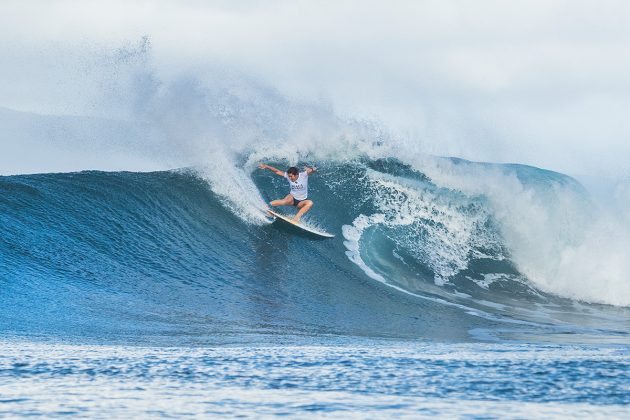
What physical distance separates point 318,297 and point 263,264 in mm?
1577

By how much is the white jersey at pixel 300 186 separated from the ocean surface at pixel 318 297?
27.4 inches

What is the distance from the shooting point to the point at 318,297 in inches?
467

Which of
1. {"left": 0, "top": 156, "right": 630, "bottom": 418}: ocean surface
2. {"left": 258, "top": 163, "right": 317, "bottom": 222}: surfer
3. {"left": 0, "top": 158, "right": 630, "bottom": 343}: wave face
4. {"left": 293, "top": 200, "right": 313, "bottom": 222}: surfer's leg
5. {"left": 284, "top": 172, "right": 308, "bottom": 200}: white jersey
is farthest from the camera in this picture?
{"left": 293, "top": 200, "right": 313, "bottom": 222}: surfer's leg

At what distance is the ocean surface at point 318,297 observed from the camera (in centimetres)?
562

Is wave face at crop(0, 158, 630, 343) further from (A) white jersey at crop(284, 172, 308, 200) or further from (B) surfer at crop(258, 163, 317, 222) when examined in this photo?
(A) white jersey at crop(284, 172, 308, 200)

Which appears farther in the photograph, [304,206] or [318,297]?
[304,206]

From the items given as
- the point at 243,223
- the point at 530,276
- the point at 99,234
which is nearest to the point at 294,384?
the point at 99,234

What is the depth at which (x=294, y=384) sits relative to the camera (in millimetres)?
5867

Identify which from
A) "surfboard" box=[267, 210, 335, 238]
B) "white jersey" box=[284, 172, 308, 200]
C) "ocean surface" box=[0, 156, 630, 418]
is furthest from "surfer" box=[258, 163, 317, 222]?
"ocean surface" box=[0, 156, 630, 418]

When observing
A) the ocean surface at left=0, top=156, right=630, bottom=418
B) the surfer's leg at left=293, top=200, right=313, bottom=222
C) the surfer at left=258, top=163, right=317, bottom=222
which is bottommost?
the ocean surface at left=0, top=156, right=630, bottom=418

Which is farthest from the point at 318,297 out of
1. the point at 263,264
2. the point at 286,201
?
the point at 286,201

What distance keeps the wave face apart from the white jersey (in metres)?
0.70

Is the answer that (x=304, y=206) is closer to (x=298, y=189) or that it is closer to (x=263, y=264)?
(x=298, y=189)

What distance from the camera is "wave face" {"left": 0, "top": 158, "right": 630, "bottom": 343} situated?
9.84 meters
